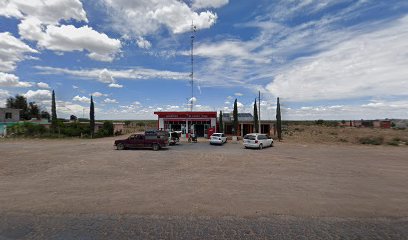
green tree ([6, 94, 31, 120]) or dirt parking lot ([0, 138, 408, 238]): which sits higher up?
green tree ([6, 94, 31, 120])

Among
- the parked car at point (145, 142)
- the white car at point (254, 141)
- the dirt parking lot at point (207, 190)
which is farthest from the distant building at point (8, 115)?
the white car at point (254, 141)

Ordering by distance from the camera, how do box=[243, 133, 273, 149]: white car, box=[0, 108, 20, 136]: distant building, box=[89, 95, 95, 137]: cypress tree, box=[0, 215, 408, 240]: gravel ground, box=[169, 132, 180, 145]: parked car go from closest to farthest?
box=[0, 215, 408, 240]: gravel ground, box=[243, 133, 273, 149]: white car, box=[169, 132, 180, 145]: parked car, box=[89, 95, 95, 137]: cypress tree, box=[0, 108, 20, 136]: distant building

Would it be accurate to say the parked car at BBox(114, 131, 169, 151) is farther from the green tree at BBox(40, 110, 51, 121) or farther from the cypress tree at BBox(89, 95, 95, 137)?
the green tree at BBox(40, 110, 51, 121)

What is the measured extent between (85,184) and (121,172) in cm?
273

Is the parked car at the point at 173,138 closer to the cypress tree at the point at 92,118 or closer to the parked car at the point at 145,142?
the parked car at the point at 145,142

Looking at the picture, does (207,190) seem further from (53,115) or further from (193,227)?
(53,115)

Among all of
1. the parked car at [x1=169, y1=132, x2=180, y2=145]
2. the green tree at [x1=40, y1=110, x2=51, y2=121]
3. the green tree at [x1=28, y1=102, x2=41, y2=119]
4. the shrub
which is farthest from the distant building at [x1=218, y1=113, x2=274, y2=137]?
the green tree at [x1=40, y1=110, x2=51, y2=121]

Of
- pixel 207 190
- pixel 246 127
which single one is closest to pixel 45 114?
pixel 246 127

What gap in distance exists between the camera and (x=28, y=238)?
5.57m

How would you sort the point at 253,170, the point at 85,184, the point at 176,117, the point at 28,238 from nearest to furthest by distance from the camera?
the point at 28,238 < the point at 85,184 < the point at 253,170 < the point at 176,117

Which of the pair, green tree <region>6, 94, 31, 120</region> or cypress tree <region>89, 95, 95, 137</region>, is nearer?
cypress tree <region>89, 95, 95, 137</region>

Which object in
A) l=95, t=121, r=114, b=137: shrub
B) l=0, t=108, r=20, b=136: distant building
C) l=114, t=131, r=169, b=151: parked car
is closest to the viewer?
l=114, t=131, r=169, b=151: parked car

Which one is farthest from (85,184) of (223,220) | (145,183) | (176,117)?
(176,117)

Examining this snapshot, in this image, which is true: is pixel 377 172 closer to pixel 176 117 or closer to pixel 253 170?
pixel 253 170
